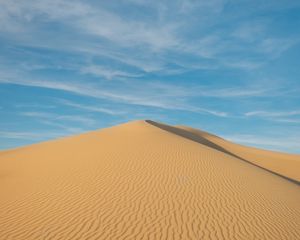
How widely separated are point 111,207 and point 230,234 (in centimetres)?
427

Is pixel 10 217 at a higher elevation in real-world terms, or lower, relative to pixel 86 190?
lower

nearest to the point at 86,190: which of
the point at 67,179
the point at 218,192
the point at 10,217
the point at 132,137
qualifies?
the point at 67,179

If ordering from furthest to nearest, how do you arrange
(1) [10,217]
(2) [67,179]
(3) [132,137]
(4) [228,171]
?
(3) [132,137] < (4) [228,171] < (2) [67,179] < (1) [10,217]

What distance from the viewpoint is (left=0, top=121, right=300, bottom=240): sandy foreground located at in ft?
33.6

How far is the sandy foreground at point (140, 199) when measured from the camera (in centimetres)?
1025

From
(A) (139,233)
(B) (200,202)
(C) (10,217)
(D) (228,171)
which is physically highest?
(D) (228,171)

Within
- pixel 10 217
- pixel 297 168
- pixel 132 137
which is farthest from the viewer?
pixel 297 168

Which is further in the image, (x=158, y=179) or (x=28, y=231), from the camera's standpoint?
(x=158, y=179)

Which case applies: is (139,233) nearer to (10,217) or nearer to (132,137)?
(10,217)

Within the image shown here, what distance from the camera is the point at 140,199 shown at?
507 inches

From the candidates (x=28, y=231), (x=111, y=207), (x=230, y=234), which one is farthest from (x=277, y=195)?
(x=28, y=231)

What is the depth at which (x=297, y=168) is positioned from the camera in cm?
3688

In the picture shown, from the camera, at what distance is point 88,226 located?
10.3 metres

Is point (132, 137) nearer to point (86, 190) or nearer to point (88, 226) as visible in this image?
point (86, 190)
